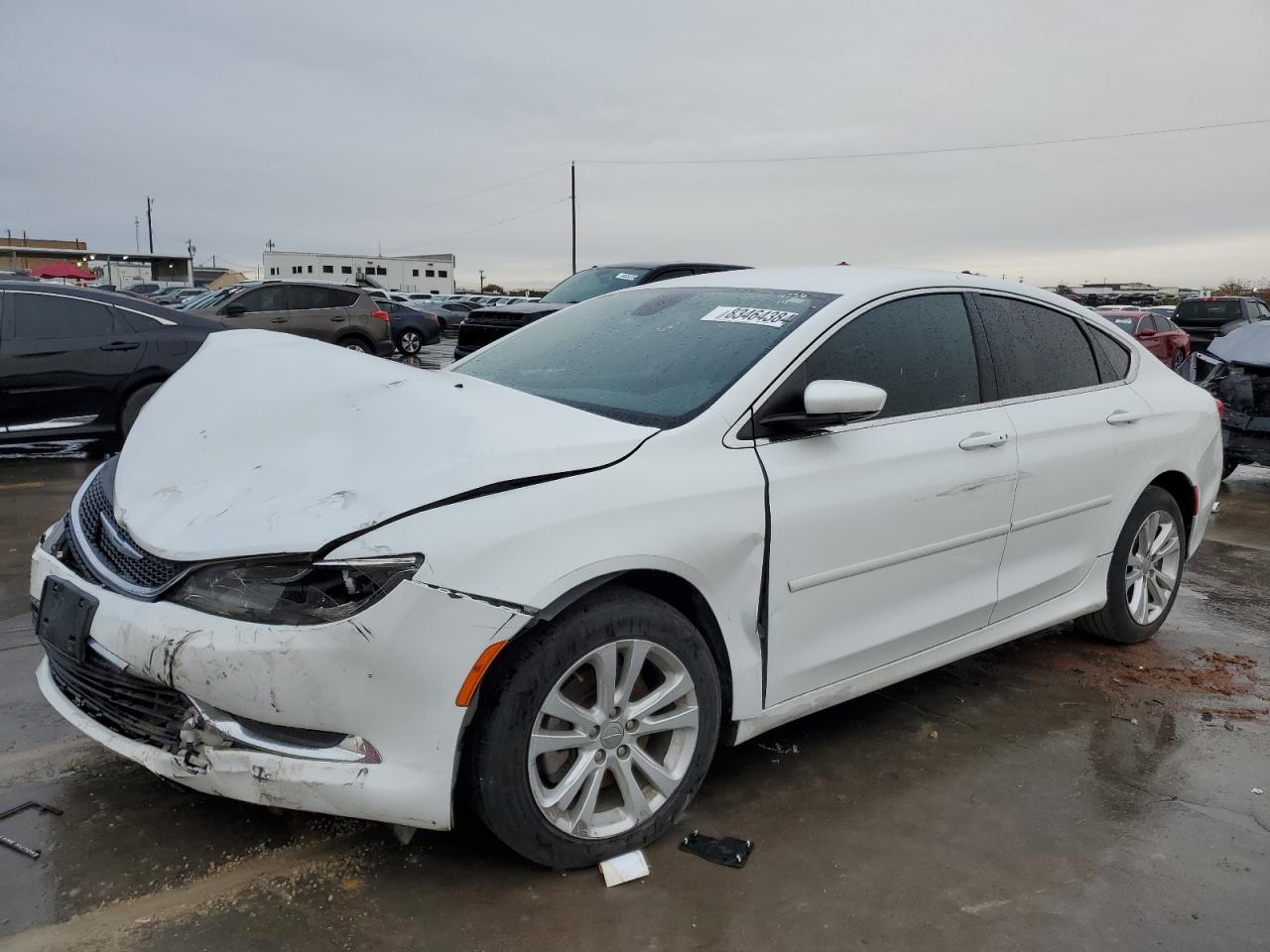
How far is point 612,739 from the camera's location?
2557mm

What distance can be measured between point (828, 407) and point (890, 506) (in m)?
0.48

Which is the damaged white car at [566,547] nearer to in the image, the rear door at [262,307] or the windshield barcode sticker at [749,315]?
the windshield barcode sticker at [749,315]

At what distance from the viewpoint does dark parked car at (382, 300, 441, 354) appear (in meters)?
23.4

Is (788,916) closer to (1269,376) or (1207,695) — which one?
(1207,695)

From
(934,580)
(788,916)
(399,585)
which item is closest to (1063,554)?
(934,580)

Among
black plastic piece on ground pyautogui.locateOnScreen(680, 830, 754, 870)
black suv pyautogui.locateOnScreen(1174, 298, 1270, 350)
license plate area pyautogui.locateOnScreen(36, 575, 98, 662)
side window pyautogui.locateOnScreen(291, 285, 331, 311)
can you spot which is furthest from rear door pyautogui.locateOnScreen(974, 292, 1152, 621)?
black suv pyautogui.locateOnScreen(1174, 298, 1270, 350)

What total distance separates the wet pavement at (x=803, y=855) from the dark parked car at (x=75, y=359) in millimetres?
4846

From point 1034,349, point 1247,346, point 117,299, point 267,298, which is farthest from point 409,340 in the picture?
point 1034,349

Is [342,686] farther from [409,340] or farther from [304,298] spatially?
[409,340]

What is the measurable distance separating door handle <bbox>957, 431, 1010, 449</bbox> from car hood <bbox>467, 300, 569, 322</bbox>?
289 inches

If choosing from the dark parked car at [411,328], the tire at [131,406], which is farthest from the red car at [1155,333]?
the dark parked car at [411,328]

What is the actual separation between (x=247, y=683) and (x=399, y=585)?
427 millimetres

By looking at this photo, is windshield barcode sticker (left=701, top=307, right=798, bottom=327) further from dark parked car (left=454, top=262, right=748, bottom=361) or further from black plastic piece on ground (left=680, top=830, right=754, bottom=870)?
dark parked car (left=454, top=262, right=748, bottom=361)

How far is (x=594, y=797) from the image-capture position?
2.54 m
